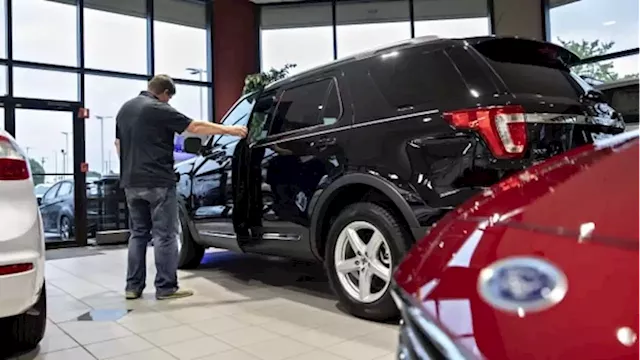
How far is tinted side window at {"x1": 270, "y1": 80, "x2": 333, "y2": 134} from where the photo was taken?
3229 millimetres

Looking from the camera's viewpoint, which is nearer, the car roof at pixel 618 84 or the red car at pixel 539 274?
the red car at pixel 539 274

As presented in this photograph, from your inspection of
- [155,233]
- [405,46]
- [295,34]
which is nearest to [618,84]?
[405,46]

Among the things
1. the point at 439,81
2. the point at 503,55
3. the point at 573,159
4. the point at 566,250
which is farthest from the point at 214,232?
the point at 566,250

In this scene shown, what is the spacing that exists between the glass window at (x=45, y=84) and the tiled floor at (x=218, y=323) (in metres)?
3.96

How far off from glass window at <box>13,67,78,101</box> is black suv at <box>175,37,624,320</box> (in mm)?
5059

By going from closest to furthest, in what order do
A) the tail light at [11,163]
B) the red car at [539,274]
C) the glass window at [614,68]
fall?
A: the red car at [539,274] < the tail light at [11,163] < the glass window at [614,68]

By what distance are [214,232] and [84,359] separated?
65.6 inches

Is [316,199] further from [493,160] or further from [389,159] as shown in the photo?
[493,160]

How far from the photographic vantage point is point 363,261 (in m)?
2.80

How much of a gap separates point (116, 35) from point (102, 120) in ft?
4.96

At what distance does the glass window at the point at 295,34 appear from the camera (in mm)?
9758

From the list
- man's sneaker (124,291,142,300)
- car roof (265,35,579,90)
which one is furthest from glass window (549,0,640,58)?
man's sneaker (124,291,142,300)

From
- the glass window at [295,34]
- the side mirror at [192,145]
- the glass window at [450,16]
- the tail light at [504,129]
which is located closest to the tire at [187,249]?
the side mirror at [192,145]

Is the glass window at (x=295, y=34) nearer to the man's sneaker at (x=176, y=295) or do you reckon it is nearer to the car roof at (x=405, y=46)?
the car roof at (x=405, y=46)
